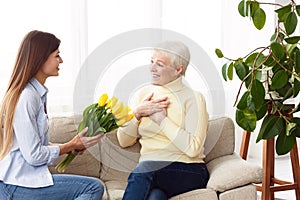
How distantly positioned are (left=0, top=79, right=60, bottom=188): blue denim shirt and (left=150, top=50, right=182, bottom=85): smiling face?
2.22ft

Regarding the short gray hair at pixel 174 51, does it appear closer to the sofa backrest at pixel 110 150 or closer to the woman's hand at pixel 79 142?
the sofa backrest at pixel 110 150

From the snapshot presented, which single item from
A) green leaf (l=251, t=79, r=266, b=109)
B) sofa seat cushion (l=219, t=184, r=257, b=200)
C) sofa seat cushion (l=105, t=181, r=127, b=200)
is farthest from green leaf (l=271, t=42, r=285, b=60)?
sofa seat cushion (l=105, t=181, r=127, b=200)

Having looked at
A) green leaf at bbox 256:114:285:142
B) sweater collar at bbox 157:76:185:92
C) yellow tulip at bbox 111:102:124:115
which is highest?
green leaf at bbox 256:114:285:142

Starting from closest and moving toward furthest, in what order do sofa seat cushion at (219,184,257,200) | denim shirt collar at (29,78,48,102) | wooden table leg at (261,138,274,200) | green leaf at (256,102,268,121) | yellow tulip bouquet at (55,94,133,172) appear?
green leaf at (256,102,268,121) < denim shirt collar at (29,78,48,102) < yellow tulip bouquet at (55,94,133,172) < sofa seat cushion at (219,184,257,200) < wooden table leg at (261,138,274,200)

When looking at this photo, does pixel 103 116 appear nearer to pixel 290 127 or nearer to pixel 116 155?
pixel 116 155

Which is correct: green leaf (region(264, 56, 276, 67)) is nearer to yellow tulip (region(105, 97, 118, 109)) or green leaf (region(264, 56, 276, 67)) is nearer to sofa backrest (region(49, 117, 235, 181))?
yellow tulip (region(105, 97, 118, 109))

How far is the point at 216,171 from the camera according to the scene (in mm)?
3016

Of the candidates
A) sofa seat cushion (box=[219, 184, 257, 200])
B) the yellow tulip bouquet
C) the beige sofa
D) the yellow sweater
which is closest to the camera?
the yellow tulip bouquet

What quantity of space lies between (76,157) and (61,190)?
2.08 feet

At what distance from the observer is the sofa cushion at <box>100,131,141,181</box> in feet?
10.6

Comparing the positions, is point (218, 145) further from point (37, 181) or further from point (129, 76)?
point (37, 181)

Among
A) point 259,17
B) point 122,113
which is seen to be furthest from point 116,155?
point 259,17

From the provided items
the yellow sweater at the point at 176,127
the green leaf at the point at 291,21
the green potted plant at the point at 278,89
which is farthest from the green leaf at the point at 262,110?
the yellow sweater at the point at 176,127

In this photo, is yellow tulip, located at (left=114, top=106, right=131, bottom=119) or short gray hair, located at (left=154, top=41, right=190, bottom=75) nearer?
yellow tulip, located at (left=114, top=106, right=131, bottom=119)
